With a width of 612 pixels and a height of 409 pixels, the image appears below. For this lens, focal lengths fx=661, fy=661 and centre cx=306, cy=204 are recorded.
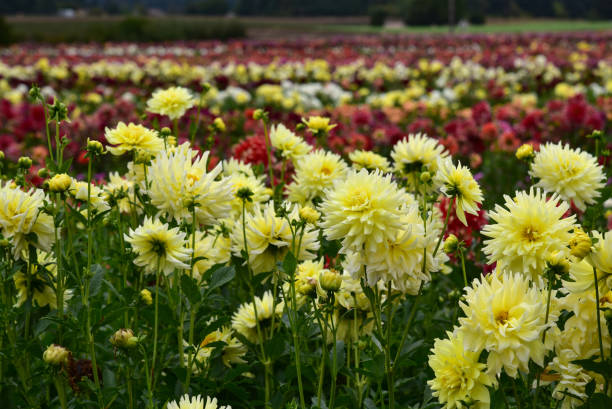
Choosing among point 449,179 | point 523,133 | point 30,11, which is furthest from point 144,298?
point 30,11

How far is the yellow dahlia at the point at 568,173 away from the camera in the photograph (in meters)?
1.59

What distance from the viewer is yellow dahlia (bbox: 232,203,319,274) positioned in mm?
1522

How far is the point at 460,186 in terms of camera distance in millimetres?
1237

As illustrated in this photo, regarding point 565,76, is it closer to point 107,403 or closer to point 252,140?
point 252,140

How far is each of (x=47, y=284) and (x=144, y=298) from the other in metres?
0.33

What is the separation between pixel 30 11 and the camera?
53.2m

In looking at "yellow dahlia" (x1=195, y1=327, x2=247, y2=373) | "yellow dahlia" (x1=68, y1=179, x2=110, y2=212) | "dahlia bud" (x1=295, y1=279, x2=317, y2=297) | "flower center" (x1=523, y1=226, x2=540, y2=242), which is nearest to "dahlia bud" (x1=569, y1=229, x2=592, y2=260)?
"flower center" (x1=523, y1=226, x2=540, y2=242)

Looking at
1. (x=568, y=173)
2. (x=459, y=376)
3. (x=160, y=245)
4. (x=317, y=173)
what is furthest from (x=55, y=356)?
(x=568, y=173)

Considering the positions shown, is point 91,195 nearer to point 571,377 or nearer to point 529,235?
point 529,235

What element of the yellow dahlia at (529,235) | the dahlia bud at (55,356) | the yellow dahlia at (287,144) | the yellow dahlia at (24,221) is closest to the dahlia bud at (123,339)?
the dahlia bud at (55,356)

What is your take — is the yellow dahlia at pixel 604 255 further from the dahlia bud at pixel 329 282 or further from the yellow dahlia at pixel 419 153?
the yellow dahlia at pixel 419 153

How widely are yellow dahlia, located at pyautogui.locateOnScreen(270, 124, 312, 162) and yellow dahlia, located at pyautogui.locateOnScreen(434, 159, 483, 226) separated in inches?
34.0

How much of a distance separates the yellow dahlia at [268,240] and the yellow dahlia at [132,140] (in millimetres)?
312

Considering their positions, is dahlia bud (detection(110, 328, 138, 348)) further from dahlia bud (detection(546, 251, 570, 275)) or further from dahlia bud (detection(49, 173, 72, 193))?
dahlia bud (detection(546, 251, 570, 275))
